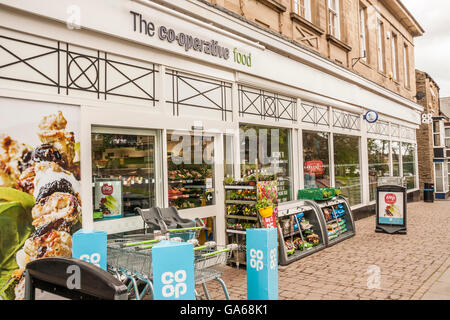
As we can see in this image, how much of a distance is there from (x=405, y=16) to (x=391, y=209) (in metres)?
12.1

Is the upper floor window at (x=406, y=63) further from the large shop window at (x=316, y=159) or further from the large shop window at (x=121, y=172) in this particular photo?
the large shop window at (x=121, y=172)

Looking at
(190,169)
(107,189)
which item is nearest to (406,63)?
(190,169)

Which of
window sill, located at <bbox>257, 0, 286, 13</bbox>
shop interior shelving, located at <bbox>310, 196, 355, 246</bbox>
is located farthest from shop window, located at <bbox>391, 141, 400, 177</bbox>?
window sill, located at <bbox>257, 0, 286, 13</bbox>

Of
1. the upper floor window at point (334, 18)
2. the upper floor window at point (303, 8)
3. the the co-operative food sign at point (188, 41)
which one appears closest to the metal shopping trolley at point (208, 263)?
the the co-operative food sign at point (188, 41)

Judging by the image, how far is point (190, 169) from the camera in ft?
22.3

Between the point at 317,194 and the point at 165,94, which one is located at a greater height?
the point at 165,94

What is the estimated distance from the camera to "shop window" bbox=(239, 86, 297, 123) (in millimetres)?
8062

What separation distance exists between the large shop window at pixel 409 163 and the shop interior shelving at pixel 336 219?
1040cm

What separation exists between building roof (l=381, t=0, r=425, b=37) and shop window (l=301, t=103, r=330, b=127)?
7.92 meters

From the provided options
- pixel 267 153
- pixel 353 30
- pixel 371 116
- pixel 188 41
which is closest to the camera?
pixel 188 41

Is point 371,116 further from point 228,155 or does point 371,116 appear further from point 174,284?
point 174,284

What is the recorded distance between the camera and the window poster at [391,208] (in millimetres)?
9773

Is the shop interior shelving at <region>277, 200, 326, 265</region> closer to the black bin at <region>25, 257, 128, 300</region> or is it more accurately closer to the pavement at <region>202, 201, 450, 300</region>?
the pavement at <region>202, 201, 450, 300</region>
